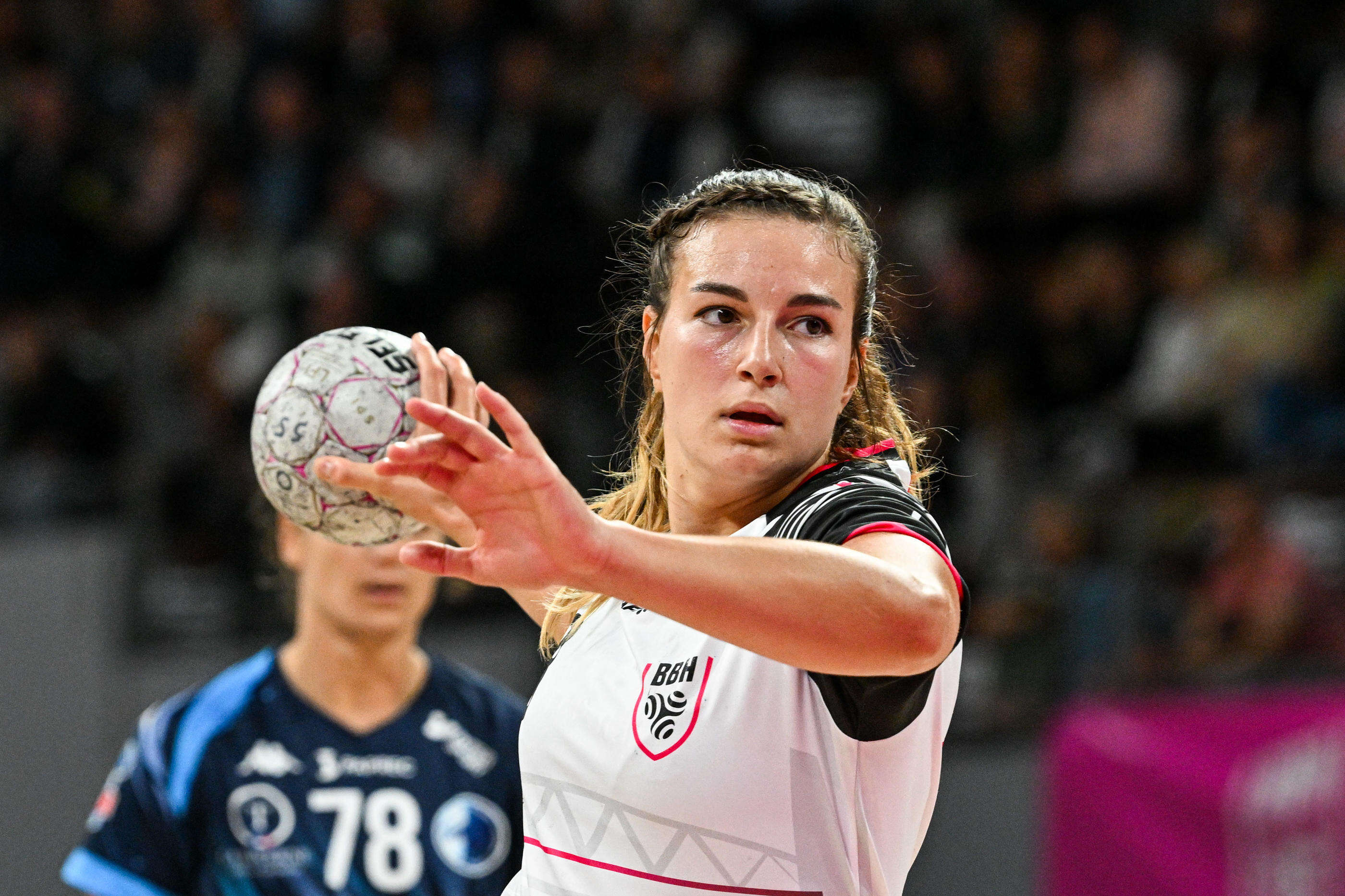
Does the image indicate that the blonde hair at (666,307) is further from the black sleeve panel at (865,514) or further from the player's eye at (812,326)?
the black sleeve panel at (865,514)

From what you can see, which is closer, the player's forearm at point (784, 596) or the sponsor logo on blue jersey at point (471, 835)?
the player's forearm at point (784, 596)

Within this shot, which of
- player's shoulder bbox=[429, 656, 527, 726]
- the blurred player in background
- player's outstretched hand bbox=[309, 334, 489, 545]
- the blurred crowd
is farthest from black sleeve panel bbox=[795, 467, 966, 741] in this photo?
the blurred crowd

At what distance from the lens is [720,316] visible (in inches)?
102

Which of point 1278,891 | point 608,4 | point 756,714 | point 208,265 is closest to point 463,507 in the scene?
point 756,714

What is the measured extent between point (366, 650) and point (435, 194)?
17.1 feet

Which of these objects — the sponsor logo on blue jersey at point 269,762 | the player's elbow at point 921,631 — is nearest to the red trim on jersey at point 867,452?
the player's elbow at point 921,631

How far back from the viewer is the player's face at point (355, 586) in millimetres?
4340

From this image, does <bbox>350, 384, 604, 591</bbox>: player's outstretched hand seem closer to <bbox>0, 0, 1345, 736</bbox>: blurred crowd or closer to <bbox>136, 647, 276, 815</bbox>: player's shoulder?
<bbox>136, 647, 276, 815</bbox>: player's shoulder

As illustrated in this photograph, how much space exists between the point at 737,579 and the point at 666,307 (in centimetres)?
92

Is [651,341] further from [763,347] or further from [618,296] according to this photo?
[618,296]

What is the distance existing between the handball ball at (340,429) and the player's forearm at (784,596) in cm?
105

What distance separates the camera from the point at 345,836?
429 centimetres

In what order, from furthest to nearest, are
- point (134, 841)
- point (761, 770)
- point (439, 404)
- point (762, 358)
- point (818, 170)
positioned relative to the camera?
point (818, 170), point (134, 841), point (439, 404), point (762, 358), point (761, 770)

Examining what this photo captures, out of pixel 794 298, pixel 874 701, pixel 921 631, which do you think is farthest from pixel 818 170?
pixel 921 631
